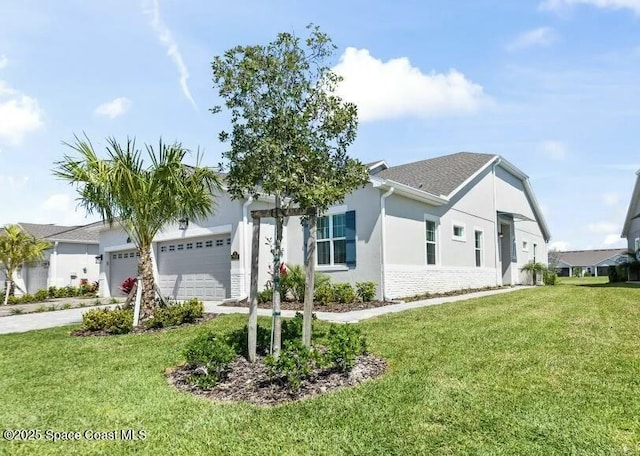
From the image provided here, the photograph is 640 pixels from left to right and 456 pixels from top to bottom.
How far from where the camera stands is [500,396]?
176 inches

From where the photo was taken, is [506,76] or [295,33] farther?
[506,76]

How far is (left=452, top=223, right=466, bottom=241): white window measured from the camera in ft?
59.4

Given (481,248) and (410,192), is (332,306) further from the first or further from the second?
(481,248)

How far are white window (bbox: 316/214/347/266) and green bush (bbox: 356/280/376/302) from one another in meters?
1.09

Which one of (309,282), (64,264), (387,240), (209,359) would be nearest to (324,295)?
(387,240)

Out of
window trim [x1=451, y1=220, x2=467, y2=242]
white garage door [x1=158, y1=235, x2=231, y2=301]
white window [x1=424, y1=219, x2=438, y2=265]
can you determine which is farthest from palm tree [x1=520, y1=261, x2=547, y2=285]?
white garage door [x1=158, y1=235, x2=231, y2=301]

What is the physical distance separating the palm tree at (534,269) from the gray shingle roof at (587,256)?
4648cm

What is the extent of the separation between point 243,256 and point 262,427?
1106 centimetres

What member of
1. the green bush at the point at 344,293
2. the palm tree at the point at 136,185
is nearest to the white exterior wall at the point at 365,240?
the green bush at the point at 344,293

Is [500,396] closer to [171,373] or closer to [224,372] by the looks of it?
[224,372]

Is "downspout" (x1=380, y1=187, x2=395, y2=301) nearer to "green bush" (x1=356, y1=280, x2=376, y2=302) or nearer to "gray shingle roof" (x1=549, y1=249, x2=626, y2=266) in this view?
"green bush" (x1=356, y1=280, x2=376, y2=302)

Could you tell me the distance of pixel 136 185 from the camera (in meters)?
9.98

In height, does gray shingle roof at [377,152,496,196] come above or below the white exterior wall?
above

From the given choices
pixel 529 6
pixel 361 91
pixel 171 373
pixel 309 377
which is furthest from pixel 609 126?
pixel 171 373
